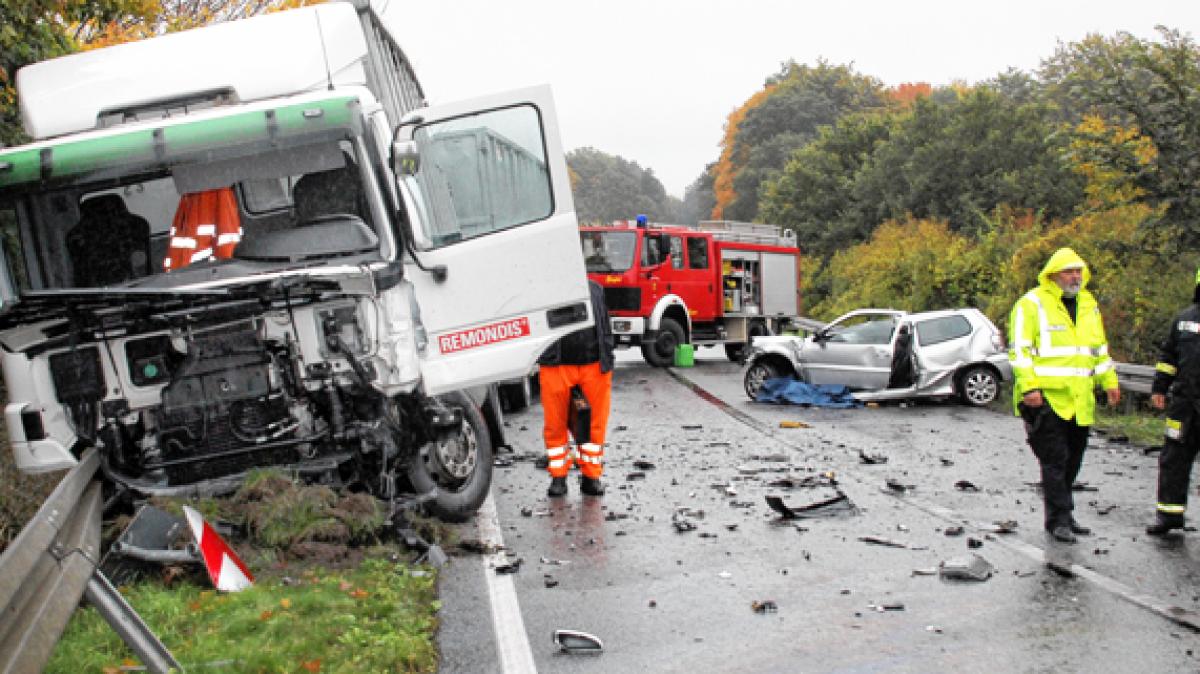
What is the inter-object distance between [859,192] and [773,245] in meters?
24.4

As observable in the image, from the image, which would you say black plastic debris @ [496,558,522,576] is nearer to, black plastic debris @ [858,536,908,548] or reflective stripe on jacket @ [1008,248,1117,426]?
black plastic debris @ [858,536,908,548]

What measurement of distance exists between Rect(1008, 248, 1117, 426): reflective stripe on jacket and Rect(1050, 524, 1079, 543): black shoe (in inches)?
28.0

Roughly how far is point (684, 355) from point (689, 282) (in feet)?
4.82

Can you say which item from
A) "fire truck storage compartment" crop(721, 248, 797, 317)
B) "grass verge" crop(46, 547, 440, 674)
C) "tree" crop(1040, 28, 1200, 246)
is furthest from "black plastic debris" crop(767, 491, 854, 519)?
"fire truck storage compartment" crop(721, 248, 797, 317)

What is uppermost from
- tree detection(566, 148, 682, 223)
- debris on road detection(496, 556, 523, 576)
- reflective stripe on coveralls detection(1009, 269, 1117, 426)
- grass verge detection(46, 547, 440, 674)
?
reflective stripe on coveralls detection(1009, 269, 1117, 426)

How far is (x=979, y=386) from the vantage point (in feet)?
51.2

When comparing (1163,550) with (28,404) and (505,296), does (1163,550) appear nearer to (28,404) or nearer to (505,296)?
(505,296)

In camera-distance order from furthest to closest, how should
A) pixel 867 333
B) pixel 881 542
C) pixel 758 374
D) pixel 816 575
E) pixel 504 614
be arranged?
pixel 758 374 → pixel 867 333 → pixel 881 542 → pixel 816 575 → pixel 504 614

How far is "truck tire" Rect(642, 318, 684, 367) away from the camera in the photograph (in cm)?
2158

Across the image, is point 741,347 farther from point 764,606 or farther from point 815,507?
point 764,606

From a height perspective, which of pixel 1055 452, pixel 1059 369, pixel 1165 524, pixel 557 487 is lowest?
pixel 1165 524

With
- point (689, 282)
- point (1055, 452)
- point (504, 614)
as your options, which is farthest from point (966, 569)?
point (689, 282)

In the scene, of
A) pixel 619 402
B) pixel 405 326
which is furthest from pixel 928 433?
pixel 405 326

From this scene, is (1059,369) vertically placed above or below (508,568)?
above
